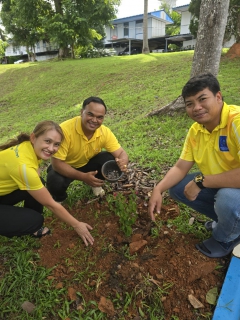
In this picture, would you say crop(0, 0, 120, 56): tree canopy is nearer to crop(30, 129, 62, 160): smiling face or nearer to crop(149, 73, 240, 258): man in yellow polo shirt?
crop(30, 129, 62, 160): smiling face

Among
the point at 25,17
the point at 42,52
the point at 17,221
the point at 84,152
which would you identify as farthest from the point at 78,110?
the point at 42,52

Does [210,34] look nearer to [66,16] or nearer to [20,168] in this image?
[20,168]

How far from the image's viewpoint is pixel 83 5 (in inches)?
669

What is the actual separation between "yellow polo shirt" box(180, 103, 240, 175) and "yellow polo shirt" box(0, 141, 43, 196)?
4.16 feet

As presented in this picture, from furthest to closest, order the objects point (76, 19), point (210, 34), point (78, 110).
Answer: point (76, 19) → point (78, 110) → point (210, 34)

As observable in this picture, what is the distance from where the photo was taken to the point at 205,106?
181cm

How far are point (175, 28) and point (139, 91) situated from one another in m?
28.7

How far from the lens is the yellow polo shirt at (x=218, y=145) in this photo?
5.89 feet

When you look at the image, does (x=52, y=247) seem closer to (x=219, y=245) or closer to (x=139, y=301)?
(x=139, y=301)

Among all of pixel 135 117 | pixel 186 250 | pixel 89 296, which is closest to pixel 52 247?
pixel 89 296

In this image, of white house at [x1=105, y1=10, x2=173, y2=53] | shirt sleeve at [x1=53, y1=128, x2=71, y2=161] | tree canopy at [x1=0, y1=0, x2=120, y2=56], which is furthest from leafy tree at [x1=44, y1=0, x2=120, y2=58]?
shirt sleeve at [x1=53, y1=128, x2=71, y2=161]

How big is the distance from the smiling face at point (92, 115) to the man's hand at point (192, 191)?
1.10 meters

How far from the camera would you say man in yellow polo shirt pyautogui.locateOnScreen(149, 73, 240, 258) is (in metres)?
1.78

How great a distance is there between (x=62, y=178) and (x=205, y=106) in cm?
164
